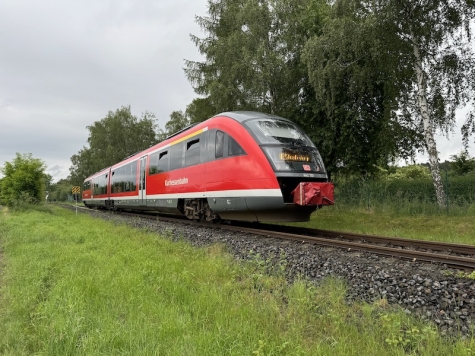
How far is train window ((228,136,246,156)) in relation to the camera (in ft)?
29.1

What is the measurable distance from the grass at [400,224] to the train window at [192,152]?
4761mm

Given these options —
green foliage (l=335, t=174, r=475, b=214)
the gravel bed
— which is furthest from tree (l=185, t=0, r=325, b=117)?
the gravel bed

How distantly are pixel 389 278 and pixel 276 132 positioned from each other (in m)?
5.33

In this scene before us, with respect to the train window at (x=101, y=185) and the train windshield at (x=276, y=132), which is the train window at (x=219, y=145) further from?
the train window at (x=101, y=185)

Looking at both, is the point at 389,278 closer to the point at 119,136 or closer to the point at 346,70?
the point at 346,70

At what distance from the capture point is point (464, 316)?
10.8 feet

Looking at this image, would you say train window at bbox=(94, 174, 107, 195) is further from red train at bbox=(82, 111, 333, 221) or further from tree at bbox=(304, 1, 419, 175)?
tree at bbox=(304, 1, 419, 175)

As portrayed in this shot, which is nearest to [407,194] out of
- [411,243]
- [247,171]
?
[411,243]

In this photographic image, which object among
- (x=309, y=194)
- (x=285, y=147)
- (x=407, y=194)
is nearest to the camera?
(x=309, y=194)

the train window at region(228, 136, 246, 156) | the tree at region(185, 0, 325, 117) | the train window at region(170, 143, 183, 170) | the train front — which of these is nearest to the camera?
the train front

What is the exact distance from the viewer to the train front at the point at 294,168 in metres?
8.03

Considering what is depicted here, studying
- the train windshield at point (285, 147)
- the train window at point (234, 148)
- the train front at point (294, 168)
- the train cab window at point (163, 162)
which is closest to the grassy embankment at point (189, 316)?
the train front at point (294, 168)

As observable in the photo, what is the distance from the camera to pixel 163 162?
1399 centimetres

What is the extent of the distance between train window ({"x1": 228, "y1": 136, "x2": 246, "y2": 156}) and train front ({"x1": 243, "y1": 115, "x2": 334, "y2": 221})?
1.75 feet
